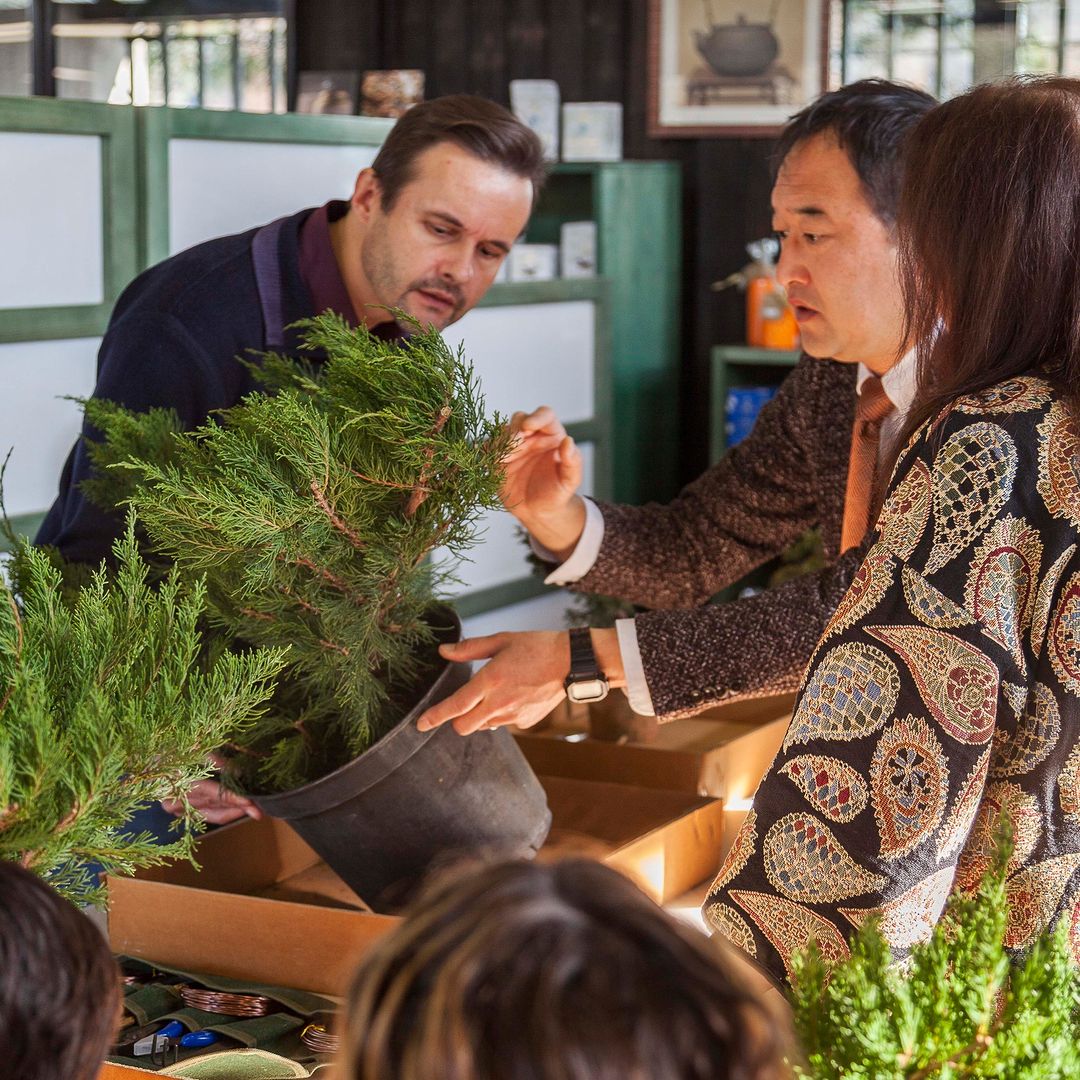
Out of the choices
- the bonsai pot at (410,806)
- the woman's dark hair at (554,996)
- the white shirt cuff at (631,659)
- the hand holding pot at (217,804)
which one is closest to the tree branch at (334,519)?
the bonsai pot at (410,806)

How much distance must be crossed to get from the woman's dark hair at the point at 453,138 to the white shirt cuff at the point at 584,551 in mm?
513

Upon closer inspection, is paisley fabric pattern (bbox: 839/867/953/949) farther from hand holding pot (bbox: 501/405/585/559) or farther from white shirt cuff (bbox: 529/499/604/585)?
white shirt cuff (bbox: 529/499/604/585)

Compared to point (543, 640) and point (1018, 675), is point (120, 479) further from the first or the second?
point (1018, 675)

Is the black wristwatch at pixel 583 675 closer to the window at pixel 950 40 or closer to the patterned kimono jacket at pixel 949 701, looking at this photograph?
the patterned kimono jacket at pixel 949 701

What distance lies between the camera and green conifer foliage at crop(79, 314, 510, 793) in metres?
1.04

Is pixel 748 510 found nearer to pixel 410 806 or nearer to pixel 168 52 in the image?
pixel 410 806

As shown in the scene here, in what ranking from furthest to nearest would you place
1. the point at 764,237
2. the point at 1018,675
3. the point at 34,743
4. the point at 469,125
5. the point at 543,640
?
the point at 764,237, the point at 469,125, the point at 543,640, the point at 1018,675, the point at 34,743

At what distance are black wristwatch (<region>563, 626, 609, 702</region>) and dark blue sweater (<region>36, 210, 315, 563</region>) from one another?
0.53m

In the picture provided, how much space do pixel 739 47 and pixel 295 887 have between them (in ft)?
14.0

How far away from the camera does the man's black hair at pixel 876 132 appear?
5.23 ft

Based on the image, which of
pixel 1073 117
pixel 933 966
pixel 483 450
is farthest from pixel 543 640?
pixel 933 966

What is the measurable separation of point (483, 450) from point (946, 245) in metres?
0.36

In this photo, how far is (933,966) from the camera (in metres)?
0.64

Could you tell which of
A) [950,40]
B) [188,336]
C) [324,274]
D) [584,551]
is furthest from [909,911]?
[950,40]
